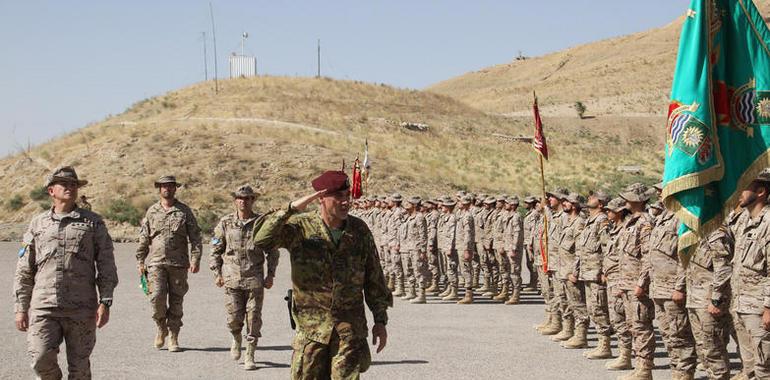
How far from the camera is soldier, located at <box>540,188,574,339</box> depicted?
1309 centimetres

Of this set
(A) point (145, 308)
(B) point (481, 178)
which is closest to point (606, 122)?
(B) point (481, 178)

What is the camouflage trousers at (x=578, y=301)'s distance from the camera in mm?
12406

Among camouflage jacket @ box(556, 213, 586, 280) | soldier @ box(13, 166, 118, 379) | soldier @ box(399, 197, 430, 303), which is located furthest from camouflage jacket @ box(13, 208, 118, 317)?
soldier @ box(399, 197, 430, 303)

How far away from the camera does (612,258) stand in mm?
10875

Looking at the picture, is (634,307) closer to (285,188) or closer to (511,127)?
(285,188)

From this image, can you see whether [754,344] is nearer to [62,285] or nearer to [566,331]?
[566,331]

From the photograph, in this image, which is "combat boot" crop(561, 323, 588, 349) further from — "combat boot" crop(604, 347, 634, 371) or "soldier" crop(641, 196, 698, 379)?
"soldier" crop(641, 196, 698, 379)

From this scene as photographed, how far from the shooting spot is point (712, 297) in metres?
8.43

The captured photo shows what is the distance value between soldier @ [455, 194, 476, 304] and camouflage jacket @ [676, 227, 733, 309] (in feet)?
31.6

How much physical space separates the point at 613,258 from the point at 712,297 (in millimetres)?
2454

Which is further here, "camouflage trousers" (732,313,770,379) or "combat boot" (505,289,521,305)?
"combat boot" (505,289,521,305)

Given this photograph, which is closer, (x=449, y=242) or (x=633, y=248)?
(x=633, y=248)

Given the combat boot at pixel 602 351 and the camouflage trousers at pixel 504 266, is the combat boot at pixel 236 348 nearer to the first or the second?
the combat boot at pixel 602 351

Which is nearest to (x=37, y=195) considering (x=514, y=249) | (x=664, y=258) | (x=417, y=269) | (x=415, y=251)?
(x=415, y=251)
